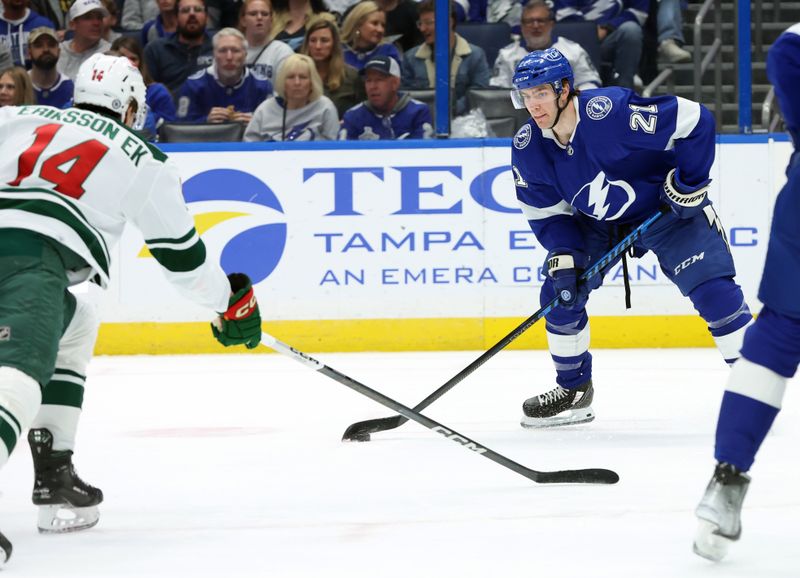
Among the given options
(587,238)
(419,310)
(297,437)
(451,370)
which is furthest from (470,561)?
(419,310)

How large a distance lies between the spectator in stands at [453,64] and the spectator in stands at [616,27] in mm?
641

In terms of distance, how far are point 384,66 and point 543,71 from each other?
2452mm

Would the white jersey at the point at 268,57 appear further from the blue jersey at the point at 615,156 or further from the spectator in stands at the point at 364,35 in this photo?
the blue jersey at the point at 615,156

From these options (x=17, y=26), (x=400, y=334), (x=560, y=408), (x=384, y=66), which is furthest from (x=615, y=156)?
(x=17, y=26)

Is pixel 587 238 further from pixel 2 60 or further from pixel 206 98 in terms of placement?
pixel 2 60

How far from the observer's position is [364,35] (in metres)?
6.00

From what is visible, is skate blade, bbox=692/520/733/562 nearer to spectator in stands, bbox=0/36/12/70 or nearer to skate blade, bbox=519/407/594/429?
skate blade, bbox=519/407/594/429

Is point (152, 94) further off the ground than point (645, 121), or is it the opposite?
point (645, 121)

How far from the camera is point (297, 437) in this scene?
365 cm

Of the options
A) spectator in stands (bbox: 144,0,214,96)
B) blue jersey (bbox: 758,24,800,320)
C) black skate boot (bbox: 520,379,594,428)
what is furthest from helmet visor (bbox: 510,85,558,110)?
spectator in stands (bbox: 144,0,214,96)

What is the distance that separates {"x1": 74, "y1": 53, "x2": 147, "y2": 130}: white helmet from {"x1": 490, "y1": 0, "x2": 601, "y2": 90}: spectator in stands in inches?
137

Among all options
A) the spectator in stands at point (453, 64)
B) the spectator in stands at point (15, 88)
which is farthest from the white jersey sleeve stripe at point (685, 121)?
the spectator in stands at point (15, 88)

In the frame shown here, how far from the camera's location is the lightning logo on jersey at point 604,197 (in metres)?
3.55

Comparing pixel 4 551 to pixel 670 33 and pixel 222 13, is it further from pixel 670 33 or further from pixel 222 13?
pixel 670 33
